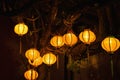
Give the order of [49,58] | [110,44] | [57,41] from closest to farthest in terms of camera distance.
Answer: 1. [110,44]
2. [57,41]
3. [49,58]

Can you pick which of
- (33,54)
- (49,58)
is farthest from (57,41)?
(33,54)

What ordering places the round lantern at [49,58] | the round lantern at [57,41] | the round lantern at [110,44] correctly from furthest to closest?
the round lantern at [49,58]
the round lantern at [57,41]
the round lantern at [110,44]

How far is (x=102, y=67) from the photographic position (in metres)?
10.1

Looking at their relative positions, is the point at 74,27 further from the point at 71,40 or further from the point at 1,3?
the point at 1,3

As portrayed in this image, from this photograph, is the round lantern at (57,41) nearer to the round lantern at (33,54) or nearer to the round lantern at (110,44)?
the round lantern at (33,54)

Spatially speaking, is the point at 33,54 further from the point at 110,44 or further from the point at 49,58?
the point at 110,44

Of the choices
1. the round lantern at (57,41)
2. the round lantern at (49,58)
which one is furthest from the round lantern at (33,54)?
the round lantern at (57,41)

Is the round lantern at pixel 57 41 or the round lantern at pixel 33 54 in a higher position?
the round lantern at pixel 57 41

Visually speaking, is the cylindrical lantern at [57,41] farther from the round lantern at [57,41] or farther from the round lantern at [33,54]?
the round lantern at [33,54]

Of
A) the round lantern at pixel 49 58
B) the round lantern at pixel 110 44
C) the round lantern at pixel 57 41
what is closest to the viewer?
the round lantern at pixel 110 44

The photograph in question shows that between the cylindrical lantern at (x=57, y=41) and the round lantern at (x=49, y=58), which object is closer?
the cylindrical lantern at (x=57, y=41)

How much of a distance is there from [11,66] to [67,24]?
312 cm

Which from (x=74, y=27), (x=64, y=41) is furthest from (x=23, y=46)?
(x=64, y=41)

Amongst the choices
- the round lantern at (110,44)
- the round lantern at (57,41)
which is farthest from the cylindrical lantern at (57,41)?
the round lantern at (110,44)
